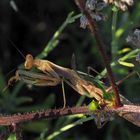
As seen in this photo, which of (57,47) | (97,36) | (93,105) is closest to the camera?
(97,36)

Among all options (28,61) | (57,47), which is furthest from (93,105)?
(57,47)

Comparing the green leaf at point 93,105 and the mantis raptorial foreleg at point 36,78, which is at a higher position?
the mantis raptorial foreleg at point 36,78

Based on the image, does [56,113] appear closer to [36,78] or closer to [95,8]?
[36,78]

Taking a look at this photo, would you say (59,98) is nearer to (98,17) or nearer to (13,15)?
(13,15)

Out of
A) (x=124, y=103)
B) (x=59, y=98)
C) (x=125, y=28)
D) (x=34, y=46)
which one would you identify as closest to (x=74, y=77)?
(x=124, y=103)

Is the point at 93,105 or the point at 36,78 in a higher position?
the point at 36,78

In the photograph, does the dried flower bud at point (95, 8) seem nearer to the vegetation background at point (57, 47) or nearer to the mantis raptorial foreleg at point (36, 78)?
the mantis raptorial foreleg at point (36, 78)

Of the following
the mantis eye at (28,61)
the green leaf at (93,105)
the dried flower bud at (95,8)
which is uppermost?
the dried flower bud at (95,8)

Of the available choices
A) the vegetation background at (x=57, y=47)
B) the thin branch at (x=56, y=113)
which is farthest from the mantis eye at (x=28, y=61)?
the vegetation background at (x=57, y=47)
